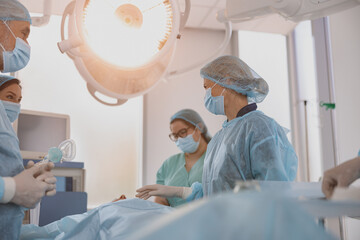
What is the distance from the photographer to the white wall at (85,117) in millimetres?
2865

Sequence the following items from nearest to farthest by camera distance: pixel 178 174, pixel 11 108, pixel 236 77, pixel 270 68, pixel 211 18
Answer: pixel 11 108, pixel 236 77, pixel 178 174, pixel 211 18, pixel 270 68

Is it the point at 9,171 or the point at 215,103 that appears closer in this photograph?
the point at 9,171

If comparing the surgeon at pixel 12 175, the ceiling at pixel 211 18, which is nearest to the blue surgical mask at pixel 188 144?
the ceiling at pixel 211 18

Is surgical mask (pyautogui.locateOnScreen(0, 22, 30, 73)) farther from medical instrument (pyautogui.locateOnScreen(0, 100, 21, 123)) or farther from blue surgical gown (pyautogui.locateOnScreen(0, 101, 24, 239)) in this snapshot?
blue surgical gown (pyautogui.locateOnScreen(0, 101, 24, 239))

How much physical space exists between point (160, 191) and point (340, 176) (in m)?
0.93

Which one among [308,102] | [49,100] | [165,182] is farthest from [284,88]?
[49,100]

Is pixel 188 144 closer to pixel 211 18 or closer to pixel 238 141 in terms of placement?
pixel 238 141

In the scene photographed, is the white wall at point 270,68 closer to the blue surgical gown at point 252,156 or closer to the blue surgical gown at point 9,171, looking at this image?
the blue surgical gown at point 252,156

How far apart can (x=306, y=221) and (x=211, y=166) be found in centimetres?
106

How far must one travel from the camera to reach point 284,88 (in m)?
3.45

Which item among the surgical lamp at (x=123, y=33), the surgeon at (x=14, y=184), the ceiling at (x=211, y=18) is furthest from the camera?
the ceiling at (x=211, y=18)

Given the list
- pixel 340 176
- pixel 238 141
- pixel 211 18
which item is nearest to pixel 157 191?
pixel 238 141

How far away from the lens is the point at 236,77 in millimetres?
1580

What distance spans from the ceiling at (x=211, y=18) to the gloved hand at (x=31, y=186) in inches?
77.4
